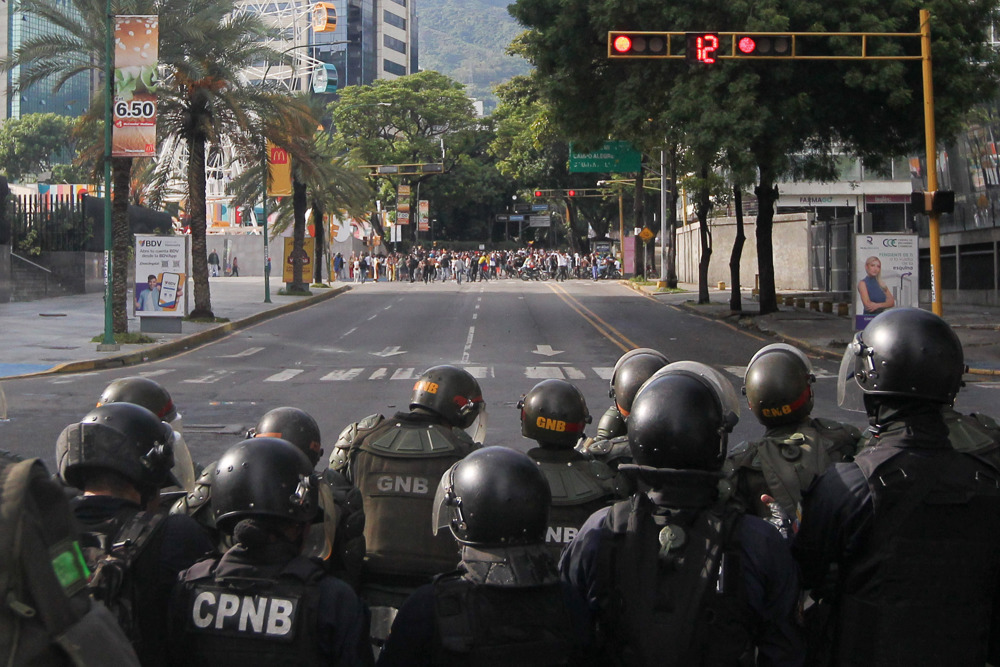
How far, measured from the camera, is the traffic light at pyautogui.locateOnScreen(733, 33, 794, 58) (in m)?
18.3

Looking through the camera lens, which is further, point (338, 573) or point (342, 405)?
point (342, 405)

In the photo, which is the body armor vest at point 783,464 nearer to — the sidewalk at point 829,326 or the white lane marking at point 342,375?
the white lane marking at point 342,375

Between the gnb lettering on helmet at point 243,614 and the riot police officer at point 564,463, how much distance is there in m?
1.54

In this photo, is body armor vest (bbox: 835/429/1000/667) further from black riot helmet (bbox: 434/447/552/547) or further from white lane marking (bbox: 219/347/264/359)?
white lane marking (bbox: 219/347/264/359)

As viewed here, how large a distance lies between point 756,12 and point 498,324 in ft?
38.2

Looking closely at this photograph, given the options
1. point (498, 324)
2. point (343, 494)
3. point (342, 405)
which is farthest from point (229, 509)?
point (498, 324)

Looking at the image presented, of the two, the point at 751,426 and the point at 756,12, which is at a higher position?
the point at 756,12

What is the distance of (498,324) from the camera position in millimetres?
30781

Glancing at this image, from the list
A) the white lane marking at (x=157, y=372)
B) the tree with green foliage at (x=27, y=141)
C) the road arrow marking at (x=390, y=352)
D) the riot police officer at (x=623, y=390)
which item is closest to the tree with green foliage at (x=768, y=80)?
the road arrow marking at (x=390, y=352)

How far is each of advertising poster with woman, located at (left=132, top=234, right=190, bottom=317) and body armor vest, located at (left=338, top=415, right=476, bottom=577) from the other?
2166cm

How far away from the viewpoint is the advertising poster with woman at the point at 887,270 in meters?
20.6

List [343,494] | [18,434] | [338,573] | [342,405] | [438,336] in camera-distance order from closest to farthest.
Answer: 1. [338,573]
2. [343,494]
3. [18,434]
4. [342,405]
5. [438,336]

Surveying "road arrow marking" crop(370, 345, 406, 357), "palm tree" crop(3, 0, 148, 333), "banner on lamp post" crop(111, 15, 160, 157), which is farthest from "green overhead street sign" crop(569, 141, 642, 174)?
"banner on lamp post" crop(111, 15, 160, 157)

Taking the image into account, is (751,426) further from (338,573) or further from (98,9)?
(98,9)
